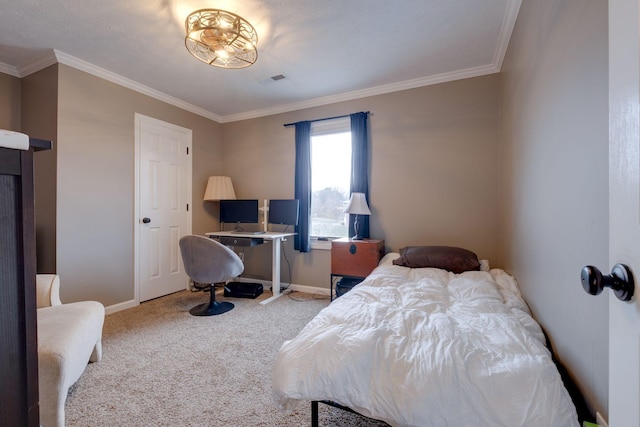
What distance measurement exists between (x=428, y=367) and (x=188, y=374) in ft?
5.33

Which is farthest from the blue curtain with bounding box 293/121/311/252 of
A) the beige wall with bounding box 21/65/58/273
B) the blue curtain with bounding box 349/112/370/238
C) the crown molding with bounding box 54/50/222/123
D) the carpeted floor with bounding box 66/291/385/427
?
the beige wall with bounding box 21/65/58/273

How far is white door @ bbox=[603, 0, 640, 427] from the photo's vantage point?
495 mm

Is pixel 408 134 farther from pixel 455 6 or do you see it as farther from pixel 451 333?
pixel 451 333

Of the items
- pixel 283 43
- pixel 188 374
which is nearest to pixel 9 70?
pixel 283 43

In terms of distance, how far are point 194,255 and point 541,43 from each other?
309 centimetres

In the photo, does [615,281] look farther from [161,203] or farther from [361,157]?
[161,203]

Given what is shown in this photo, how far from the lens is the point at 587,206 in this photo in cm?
96

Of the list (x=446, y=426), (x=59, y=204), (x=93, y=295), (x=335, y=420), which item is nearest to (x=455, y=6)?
(x=446, y=426)

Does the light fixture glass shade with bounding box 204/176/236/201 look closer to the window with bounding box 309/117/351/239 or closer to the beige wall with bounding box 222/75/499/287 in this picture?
the window with bounding box 309/117/351/239

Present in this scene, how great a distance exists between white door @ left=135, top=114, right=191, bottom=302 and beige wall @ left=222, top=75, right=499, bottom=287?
1.75 metres

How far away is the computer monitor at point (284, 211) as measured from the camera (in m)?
3.52

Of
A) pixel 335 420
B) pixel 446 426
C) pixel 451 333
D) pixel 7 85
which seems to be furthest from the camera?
pixel 7 85

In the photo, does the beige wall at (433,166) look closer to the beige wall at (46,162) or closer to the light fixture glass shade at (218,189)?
the light fixture glass shade at (218,189)

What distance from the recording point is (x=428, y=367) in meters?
1.00
